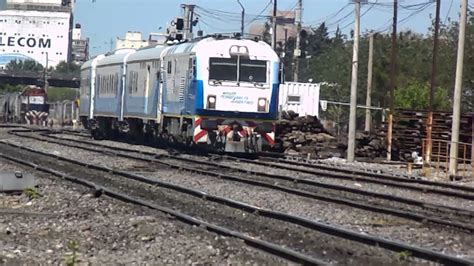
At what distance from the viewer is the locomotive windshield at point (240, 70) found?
28.4 metres

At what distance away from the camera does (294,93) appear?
168ft

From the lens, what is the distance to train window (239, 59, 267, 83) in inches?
1131

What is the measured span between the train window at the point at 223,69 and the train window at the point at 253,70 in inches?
9.3

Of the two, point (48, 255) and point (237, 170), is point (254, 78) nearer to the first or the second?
point (237, 170)

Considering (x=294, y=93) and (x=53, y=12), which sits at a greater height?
(x=53, y=12)

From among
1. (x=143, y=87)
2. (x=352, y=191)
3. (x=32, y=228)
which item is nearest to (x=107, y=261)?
(x=32, y=228)

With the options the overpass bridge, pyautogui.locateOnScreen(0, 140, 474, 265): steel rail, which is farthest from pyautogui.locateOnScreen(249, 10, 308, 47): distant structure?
pyautogui.locateOnScreen(0, 140, 474, 265): steel rail

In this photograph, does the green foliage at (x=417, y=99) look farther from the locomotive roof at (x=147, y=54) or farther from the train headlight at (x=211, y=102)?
the train headlight at (x=211, y=102)

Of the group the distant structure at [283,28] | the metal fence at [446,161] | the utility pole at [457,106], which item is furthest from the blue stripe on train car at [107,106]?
the distant structure at [283,28]

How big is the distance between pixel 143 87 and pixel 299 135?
756 cm

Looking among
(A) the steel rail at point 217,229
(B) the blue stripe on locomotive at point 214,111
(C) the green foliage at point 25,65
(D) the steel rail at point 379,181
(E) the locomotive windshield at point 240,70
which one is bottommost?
(D) the steel rail at point 379,181

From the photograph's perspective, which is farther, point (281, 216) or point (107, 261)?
point (281, 216)

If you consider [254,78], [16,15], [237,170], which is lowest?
[237,170]

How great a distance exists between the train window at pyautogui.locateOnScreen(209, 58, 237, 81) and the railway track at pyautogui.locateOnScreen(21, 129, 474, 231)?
2.64 metres
